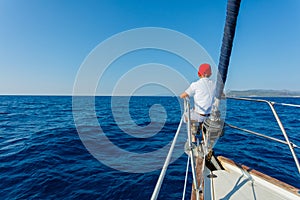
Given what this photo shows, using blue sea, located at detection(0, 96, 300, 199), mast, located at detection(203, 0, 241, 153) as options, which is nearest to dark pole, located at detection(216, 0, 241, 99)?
mast, located at detection(203, 0, 241, 153)

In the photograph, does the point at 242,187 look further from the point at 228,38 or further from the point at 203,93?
the point at 228,38

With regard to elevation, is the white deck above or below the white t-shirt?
→ below

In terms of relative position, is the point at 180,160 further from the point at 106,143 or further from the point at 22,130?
the point at 22,130

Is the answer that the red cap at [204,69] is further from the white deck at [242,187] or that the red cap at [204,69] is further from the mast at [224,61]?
the white deck at [242,187]

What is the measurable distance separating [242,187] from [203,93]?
1720 millimetres

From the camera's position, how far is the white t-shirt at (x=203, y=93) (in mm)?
3340

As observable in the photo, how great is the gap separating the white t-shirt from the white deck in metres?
1.27

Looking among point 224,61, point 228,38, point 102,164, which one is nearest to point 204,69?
point 224,61

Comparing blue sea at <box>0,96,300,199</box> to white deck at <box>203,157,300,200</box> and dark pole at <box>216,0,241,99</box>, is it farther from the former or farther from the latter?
dark pole at <box>216,0,241,99</box>

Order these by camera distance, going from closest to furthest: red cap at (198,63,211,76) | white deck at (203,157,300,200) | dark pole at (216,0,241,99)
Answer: dark pole at (216,0,241,99) < white deck at (203,157,300,200) < red cap at (198,63,211,76)

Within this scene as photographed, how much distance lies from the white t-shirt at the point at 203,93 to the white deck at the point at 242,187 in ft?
4.16

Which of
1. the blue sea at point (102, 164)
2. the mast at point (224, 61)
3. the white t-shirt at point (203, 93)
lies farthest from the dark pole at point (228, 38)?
the blue sea at point (102, 164)

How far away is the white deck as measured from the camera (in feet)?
6.98

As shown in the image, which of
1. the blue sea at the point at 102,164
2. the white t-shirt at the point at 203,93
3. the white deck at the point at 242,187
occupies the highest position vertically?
the white t-shirt at the point at 203,93
